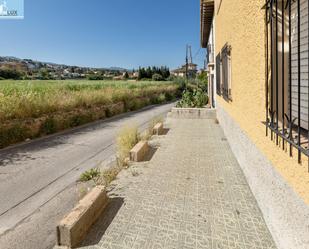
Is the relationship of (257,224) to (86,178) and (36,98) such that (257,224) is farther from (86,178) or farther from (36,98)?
(36,98)

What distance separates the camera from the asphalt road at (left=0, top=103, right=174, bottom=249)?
320 centimetres

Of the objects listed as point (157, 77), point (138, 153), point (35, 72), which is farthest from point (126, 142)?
point (35, 72)

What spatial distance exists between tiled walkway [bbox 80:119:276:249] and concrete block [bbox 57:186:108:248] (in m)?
0.11

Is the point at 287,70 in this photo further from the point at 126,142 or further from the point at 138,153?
the point at 126,142

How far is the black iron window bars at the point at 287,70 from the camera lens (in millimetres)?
2076

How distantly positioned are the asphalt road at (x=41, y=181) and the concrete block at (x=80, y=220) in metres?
0.47

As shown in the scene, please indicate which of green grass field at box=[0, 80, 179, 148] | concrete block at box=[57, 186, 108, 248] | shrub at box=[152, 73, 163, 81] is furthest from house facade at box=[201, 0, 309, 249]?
shrub at box=[152, 73, 163, 81]

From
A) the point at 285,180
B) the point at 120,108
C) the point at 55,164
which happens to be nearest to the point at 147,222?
the point at 285,180

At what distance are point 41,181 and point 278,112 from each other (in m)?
4.71

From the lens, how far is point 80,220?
2.73 metres

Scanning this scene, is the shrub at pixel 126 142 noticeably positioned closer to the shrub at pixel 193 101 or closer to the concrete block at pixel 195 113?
the concrete block at pixel 195 113

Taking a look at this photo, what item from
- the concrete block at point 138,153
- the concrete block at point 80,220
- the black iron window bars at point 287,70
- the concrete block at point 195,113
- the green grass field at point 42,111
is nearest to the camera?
the black iron window bars at point 287,70

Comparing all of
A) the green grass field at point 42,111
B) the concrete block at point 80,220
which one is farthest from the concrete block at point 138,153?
the green grass field at point 42,111

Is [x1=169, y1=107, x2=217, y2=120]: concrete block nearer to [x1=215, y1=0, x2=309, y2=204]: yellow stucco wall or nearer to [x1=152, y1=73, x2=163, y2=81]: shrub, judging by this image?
[x1=215, y1=0, x2=309, y2=204]: yellow stucco wall
